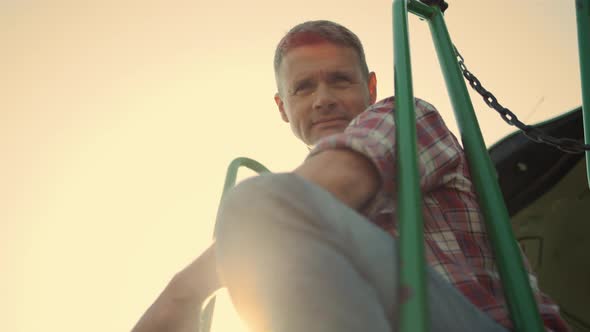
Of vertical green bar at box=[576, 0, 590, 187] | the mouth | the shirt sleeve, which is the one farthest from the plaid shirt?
vertical green bar at box=[576, 0, 590, 187]

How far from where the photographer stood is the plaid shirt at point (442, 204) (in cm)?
55

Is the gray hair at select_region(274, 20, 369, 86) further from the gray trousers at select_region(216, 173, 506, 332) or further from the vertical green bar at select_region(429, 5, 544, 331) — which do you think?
the gray trousers at select_region(216, 173, 506, 332)

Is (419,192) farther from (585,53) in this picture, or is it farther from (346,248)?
(585,53)

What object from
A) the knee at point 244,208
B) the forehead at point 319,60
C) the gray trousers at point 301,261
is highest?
the forehead at point 319,60

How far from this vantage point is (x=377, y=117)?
0.61 meters

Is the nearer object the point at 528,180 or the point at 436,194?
the point at 436,194

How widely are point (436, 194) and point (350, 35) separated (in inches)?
23.9

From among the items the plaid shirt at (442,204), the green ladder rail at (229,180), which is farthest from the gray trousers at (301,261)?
the green ladder rail at (229,180)

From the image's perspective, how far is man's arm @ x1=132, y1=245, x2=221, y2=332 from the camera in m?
0.63

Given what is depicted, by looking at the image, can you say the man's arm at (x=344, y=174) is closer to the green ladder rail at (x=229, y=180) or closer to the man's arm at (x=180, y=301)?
the man's arm at (x=180, y=301)

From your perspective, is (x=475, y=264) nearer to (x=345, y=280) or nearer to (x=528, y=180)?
(x=345, y=280)

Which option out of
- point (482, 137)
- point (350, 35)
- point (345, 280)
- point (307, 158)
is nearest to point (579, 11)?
point (350, 35)

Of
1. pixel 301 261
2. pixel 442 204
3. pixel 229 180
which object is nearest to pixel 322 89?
pixel 229 180

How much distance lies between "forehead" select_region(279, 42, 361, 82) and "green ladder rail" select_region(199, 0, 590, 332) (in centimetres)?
26
